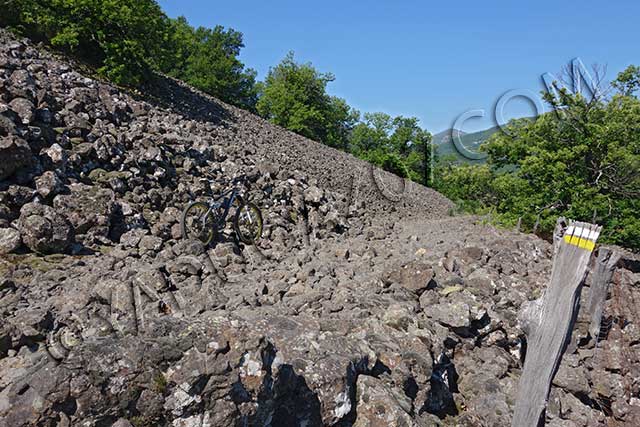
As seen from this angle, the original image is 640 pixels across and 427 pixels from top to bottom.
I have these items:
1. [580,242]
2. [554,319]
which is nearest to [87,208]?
[554,319]

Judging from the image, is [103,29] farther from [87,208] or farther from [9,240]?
[9,240]

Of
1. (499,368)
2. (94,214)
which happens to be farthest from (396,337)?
(94,214)

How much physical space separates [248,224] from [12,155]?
414 cm

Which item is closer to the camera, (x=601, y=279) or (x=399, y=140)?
(x=601, y=279)

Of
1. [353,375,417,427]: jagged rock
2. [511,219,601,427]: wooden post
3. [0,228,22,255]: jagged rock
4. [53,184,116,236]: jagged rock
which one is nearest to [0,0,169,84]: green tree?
[53,184,116,236]: jagged rock

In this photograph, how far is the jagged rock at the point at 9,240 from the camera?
5.94 m

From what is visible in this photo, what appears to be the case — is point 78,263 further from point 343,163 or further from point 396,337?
point 343,163

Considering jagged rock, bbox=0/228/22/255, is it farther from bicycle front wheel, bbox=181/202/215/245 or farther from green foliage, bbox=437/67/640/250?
green foliage, bbox=437/67/640/250

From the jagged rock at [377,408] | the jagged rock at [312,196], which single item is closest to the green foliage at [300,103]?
Answer: the jagged rock at [312,196]

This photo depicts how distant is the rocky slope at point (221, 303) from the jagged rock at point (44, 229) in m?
0.02

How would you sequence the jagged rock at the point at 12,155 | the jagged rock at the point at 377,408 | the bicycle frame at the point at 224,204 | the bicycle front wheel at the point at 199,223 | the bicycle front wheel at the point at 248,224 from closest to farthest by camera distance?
the jagged rock at the point at 377,408 < the jagged rock at the point at 12,155 < the bicycle front wheel at the point at 199,223 < the bicycle frame at the point at 224,204 < the bicycle front wheel at the point at 248,224

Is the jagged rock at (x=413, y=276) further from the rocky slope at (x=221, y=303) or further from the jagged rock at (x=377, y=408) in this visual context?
the jagged rock at (x=377, y=408)

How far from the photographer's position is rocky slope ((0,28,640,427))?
306 centimetres

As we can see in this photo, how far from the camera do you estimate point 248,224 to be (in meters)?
8.73
